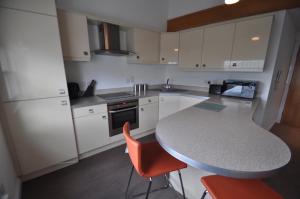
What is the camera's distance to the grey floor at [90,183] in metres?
1.58

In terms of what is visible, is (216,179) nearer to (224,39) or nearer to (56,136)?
(56,136)

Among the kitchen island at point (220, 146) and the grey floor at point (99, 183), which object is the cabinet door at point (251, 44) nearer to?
the kitchen island at point (220, 146)

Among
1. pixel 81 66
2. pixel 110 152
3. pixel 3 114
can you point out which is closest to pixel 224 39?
pixel 81 66

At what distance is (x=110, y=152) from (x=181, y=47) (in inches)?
95.2

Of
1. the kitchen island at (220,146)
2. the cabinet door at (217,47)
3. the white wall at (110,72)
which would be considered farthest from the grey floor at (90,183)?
the cabinet door at (217,47)

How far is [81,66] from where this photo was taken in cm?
238

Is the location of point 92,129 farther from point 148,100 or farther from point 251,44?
point 251,44

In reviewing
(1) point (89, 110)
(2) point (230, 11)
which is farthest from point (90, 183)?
(2) point (230, 11)

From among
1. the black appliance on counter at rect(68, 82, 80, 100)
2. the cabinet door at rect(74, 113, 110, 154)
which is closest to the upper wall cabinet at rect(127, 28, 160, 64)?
the black appliance on counter at rect(68, 82, 80, 100)

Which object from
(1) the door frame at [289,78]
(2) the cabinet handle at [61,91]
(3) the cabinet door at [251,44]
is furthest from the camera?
(1) the door frame at [289,78]

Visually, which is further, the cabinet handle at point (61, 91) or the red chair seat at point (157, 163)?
the cabinet handle at point (61, 91)

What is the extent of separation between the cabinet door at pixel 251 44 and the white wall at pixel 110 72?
1758 mm

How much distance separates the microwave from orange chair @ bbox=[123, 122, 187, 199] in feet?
5.97

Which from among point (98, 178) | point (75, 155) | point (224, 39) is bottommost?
point (98, 178)
